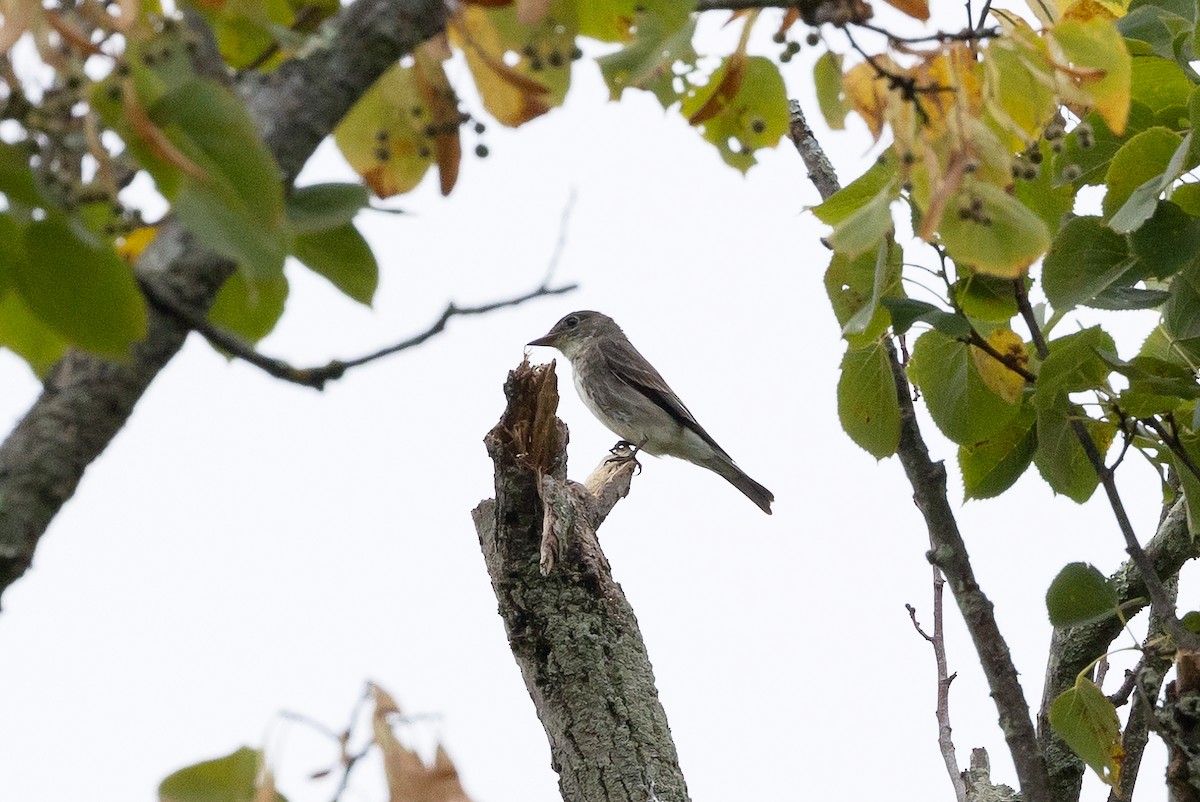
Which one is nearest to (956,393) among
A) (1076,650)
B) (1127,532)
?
(1127,532)

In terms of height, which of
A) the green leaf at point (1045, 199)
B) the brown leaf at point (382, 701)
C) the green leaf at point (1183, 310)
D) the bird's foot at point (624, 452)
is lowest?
the brown leaf at point (382, 701)

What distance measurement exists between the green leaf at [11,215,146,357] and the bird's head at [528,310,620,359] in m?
9.52

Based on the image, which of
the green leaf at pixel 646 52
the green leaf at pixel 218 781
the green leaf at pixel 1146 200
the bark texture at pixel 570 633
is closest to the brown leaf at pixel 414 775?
the green leaf at pixel 218 781

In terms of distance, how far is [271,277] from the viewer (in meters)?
1.27

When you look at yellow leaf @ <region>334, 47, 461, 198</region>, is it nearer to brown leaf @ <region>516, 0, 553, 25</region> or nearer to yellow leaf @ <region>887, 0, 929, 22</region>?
brown leaf @ <region>516, 0, 553, 25</region>

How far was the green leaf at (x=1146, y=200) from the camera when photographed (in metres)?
2.59

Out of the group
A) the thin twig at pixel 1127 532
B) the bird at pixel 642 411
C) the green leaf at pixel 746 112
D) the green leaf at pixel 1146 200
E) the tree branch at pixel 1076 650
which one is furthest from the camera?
the bird at pixel 642 411

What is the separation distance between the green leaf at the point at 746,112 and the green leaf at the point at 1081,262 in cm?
109

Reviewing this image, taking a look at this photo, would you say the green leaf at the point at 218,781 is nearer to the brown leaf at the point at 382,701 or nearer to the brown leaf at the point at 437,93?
the brown leaf at the point at 382,701

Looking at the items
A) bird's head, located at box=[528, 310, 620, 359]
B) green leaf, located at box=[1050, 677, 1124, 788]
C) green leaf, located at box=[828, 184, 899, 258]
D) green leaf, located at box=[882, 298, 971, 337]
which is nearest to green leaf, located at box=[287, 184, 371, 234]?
green leaf, located at box=[828, 184, 899, 258]

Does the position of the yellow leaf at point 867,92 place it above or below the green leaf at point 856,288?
below

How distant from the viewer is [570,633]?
442 cm

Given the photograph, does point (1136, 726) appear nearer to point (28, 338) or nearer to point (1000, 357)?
point (1000, 357)

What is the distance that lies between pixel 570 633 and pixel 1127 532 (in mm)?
2037
